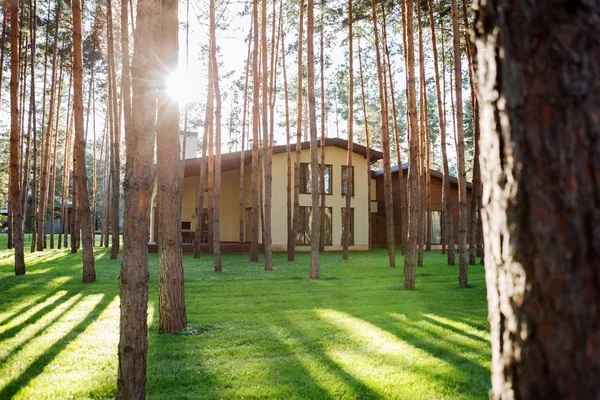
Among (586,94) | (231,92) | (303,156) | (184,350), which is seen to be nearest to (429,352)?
(184,350)

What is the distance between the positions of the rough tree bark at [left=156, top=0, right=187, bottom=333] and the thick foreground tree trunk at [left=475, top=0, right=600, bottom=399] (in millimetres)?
4511

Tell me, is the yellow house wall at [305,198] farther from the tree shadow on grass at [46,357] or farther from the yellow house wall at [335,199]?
the tree shadow on grass at [46,357]

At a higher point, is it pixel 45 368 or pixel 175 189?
pixel 175 189

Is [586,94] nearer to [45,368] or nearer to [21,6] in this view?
[45,368]

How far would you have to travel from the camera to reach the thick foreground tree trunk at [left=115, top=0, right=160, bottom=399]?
2.96 metres

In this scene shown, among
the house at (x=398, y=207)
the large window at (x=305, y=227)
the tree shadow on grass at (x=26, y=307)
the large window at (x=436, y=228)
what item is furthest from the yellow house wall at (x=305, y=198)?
the tree shadow on grass at (x=26, y=307)

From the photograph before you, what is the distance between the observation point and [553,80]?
3.44 feet

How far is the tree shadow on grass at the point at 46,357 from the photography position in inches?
139

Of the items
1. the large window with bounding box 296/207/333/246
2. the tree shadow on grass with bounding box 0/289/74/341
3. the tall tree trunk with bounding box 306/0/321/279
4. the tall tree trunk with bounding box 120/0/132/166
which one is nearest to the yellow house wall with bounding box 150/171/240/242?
the large window with bounding box 296/207/333/246

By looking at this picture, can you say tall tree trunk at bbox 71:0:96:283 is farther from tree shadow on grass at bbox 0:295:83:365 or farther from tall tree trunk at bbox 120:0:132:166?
tree shadow on grass at bbox 0:295:83:365

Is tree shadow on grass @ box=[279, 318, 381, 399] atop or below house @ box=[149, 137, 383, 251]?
below

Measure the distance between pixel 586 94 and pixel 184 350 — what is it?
14.8 feet

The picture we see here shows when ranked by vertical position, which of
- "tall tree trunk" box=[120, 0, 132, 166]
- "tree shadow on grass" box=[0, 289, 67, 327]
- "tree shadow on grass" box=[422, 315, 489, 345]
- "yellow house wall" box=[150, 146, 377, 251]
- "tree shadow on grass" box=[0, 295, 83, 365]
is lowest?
"tree shadow on grass" box=[422, 315, 489, 345]

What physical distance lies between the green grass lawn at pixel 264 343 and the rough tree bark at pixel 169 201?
1.07 feet
